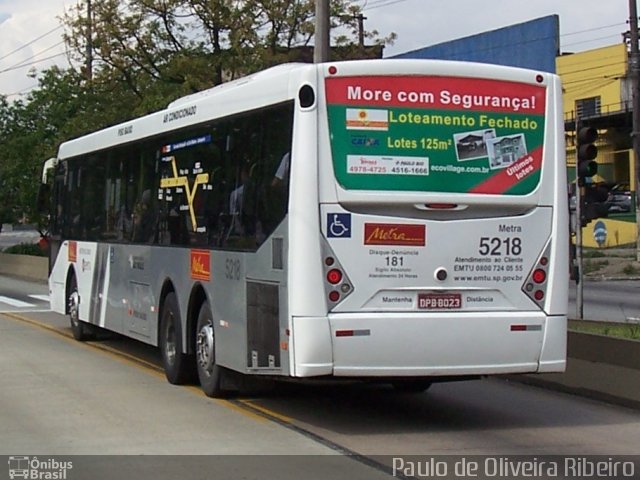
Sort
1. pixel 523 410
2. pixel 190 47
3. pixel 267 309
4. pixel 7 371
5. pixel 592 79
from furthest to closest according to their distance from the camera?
pixel 592 79
pixel 190 47
pixel 7 371
pixel 523 410
pixel 267 309

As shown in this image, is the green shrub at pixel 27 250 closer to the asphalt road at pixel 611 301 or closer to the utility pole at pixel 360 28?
the utility pole at pixel 360 28

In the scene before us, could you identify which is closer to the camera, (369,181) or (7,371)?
(369,181)

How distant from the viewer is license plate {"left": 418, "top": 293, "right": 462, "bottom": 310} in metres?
9.90

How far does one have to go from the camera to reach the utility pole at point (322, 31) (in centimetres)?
2003

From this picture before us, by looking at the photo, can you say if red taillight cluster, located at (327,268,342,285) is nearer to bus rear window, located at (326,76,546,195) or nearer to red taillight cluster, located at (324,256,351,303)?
red taillight cluster, located at (324,256,351,303)

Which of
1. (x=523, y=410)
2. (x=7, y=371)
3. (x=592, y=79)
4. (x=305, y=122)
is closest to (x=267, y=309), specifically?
(x=305, y=122)

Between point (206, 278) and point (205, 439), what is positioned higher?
point (206, 278)

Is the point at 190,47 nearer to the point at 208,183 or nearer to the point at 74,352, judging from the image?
the point at 74,352

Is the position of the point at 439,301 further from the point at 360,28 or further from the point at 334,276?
the point at 360,28

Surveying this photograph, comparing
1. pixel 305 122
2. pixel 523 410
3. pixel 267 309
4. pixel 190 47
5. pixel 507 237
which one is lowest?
pixel 523 410

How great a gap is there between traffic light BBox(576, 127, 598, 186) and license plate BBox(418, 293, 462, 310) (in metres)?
6.68

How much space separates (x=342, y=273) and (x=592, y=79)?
50219 millimetres

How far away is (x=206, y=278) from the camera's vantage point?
12.0m

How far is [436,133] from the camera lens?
1002 centimetres
